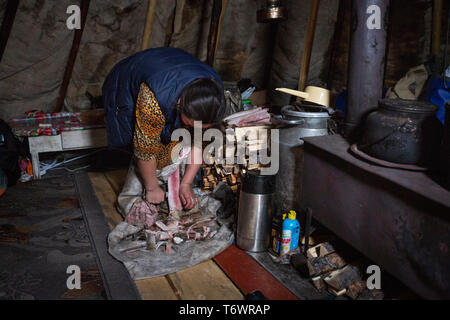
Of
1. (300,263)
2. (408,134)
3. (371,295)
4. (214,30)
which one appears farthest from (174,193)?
(214,30)

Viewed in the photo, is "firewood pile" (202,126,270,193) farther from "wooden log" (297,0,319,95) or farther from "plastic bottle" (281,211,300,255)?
"wooden log" (297,0,319,95)

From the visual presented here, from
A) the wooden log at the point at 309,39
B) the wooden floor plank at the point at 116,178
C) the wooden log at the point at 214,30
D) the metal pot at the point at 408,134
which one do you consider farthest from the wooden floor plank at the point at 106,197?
the wooden log at the point at 309,39

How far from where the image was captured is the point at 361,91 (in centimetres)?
214

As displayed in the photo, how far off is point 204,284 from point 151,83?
1.13 m

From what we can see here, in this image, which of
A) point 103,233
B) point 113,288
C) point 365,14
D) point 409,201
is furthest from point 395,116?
point 103,233

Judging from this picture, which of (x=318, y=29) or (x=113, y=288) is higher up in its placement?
(x=318, y=29)

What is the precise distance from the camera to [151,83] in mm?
2047

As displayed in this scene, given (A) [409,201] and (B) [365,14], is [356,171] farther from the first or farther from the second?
(B) [365,14]

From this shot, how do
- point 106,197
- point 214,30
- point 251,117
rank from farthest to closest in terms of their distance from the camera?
point 214,30 < point 106,197 < point 251,117

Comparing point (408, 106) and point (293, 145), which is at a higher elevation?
point (408, 106)

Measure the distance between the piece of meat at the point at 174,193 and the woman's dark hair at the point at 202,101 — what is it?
77 centimetres

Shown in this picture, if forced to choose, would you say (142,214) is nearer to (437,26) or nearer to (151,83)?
(151,83)

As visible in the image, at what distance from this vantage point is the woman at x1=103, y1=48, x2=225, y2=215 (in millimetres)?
1946

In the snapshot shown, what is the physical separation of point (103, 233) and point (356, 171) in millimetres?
1664
